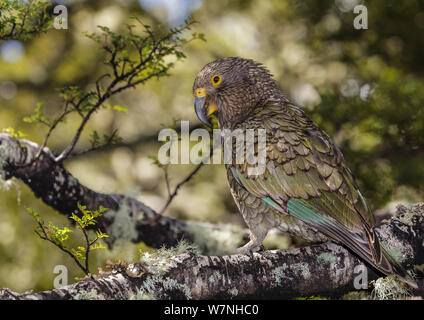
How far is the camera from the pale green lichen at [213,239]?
394 cm

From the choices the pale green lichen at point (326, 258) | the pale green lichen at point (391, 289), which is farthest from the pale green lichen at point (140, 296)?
the pale green lichen at point (391, 289)

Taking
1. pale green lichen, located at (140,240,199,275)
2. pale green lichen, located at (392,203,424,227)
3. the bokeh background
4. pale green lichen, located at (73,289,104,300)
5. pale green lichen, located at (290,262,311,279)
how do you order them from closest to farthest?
pale green lichen, located at (73,289,104,300) < pale green lichen, located at (140,240,199,275) < pale green lichen, located at (290,262,311,279) < pale green lichen, located at (392,203,424,227) < the bokeh background

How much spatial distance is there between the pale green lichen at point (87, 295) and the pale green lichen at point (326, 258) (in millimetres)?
1366

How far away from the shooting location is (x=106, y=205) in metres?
3.41

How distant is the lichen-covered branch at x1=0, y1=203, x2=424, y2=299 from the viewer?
1902 millimetres

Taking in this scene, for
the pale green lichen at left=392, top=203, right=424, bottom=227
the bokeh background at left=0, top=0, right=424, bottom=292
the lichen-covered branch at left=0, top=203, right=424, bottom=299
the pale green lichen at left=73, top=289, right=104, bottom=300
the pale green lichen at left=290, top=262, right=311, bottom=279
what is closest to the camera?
the pale green lichen at left=73, top=289, right=104, bottom=300

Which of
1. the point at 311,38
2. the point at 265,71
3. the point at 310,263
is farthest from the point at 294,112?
the point at 311,38

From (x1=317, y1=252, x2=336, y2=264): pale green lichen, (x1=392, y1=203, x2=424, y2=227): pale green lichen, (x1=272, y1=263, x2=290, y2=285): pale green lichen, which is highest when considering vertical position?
(x1=392, y1=203, x2=424, y2=227): pale green lichen

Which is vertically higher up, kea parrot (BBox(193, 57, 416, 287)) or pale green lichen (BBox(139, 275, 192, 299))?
kea parrot (BBox(193, 57, 416, 287))

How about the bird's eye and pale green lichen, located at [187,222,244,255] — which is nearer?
the bird's eye

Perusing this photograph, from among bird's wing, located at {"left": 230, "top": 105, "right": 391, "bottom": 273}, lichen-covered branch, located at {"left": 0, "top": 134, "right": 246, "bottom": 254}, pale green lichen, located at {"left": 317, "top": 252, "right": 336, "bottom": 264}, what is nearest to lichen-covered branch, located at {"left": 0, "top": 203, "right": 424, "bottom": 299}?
pale green lichen, located at {"left": 317, "top": 252, "right": 336, "bottom": 264}

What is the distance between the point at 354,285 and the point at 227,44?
3.98 m

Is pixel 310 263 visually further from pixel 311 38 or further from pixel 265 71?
pixel 311 38

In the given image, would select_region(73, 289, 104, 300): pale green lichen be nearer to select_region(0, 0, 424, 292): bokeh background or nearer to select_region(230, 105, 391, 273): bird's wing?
select_region(230, 105, 391, 273): bird's wing
